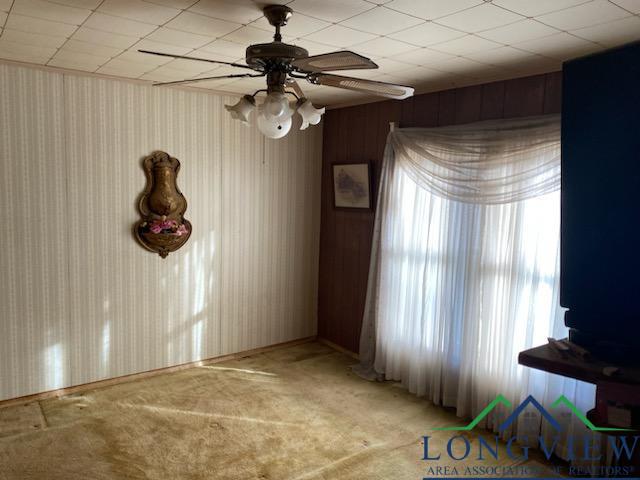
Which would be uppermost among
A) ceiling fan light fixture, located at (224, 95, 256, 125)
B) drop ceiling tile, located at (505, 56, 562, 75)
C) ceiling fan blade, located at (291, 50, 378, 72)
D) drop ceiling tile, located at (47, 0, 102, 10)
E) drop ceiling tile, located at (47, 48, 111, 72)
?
drop ceiling tile, located at (47, 48, 111, 72)

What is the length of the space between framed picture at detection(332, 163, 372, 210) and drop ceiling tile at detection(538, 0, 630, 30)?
217 cm

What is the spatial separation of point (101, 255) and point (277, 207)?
1.60 meters

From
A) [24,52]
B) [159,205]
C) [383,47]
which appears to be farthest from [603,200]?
[24,52]

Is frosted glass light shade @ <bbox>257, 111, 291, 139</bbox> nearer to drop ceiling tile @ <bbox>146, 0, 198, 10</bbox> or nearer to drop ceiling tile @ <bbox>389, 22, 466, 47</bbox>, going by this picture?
drop ceiling tile @ <bbox>146, 0, 198, 10</bbox>

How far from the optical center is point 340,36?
252 centimetres

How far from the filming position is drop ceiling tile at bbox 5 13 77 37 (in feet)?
7.85

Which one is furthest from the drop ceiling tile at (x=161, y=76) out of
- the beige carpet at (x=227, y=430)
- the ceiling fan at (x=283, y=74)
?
the beige carpet at (x=227, y=430)

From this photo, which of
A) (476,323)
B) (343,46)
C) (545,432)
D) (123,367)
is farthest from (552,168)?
(123,367)

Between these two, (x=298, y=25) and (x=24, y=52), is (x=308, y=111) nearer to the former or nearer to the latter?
(x=298, y=25)

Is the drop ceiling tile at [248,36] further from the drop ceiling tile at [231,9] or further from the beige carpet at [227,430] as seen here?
the beige carpet at [227,430]

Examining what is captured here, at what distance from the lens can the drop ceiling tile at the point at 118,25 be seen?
7.69 feet

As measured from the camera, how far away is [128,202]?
3871mm

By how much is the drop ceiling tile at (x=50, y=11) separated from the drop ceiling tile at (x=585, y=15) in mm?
2052

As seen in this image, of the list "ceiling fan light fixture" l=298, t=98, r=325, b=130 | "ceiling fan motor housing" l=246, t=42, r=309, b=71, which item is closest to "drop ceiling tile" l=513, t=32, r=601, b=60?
"ceiling fan light fixture" l=298, t=98, r=325, b=130
